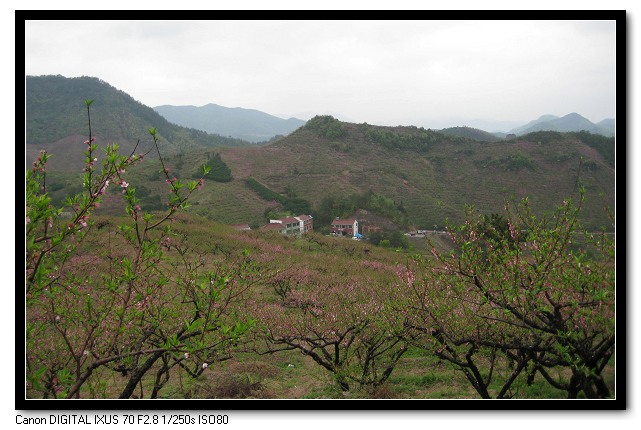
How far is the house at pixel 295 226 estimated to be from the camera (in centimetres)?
1590

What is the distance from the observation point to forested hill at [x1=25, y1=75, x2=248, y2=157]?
490 centimetres

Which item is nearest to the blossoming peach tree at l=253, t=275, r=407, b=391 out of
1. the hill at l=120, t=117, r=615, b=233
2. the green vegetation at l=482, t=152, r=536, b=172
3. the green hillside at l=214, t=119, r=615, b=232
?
the hill at l=120, t=117, r=615, b=233

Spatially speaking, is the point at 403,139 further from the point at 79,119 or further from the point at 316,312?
the point at 316,312

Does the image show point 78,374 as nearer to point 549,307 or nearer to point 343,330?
point 343,330

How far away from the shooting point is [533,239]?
3525 millimetres

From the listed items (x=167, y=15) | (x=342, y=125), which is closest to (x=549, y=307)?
(x=167, y=15)

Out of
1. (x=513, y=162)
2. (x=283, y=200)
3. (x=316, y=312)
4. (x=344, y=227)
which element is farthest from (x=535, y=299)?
(x=513, y=162)

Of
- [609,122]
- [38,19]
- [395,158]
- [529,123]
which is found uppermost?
[395,158]

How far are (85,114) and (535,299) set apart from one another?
11.1 m

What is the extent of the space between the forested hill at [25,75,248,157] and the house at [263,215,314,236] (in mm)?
5821

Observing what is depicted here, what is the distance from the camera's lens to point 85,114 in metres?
10.7

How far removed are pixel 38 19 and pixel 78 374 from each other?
3.16m

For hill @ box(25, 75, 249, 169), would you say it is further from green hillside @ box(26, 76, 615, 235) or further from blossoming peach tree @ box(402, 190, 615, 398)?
blossoming peach tree @ box(402, 190, 615, 398)

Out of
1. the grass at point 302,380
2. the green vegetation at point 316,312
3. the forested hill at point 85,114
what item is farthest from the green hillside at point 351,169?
the green vegetation at point 316,312
